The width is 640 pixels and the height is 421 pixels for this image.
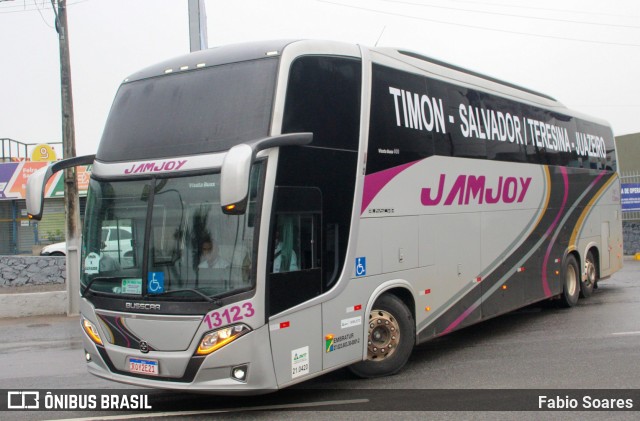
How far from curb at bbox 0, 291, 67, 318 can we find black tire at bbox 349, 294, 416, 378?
29.3ft

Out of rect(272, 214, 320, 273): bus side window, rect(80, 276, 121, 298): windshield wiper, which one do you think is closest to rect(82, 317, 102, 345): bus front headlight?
rect(80, 276, 121, 298): windshield wiper

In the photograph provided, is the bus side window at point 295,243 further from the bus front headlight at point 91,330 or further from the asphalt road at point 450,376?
the bus front headlight at point 91,330

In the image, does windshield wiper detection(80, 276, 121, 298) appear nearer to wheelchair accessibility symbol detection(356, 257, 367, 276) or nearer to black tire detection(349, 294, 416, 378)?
wheelchair accessibility symbol detection(356, 257, 367, 276)

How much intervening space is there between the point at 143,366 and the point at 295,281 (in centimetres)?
162

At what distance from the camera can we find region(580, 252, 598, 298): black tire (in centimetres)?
1314

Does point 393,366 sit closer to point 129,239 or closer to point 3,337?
point 129,239

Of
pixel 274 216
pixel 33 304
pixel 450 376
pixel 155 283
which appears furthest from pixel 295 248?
pixel 33 304

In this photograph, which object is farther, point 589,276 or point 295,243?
point 589,276

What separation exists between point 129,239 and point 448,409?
11.6 feet

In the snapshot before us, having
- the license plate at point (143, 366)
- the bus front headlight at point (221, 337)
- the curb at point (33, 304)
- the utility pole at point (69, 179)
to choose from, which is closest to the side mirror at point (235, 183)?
the bus front headlight at point (221, 337)

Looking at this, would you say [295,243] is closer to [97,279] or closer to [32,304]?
[97,279]

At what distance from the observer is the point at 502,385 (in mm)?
7098

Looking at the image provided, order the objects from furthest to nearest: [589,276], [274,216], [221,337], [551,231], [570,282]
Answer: [589,276] → [570,282] → [551,231] → [274,216] → [221,337]

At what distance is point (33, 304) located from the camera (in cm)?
1393
